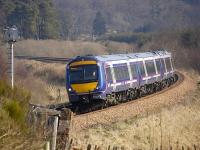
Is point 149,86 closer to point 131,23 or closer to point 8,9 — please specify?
point 8,9

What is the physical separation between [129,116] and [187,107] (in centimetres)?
553

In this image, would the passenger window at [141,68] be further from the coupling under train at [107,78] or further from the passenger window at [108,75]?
the passenger window at [108,75]

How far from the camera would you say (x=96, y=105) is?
24484mm

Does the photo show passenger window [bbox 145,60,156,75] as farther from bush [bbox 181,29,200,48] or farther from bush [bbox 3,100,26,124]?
bush [bbox 181,29,200,48]

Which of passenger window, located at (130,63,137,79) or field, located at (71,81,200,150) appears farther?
passenger window, located at (130,63,137,79)

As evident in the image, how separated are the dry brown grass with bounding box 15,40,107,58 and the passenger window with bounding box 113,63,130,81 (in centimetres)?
4632

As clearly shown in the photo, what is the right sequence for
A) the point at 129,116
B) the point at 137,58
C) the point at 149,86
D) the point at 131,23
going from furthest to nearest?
the point at 131,23, the point at 149,86, the point at 137,58, the point at 129,116

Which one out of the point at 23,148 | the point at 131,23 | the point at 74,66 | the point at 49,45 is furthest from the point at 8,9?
the point at 131,23

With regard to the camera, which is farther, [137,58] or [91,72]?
[137,58]

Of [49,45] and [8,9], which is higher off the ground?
[8,9]

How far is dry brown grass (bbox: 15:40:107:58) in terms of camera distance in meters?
74.4

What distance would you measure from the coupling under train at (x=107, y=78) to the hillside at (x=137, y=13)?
112 meters

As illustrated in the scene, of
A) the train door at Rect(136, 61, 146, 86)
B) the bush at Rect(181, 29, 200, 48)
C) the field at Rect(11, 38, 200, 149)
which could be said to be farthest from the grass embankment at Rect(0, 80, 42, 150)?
the bush at Rect(181, 29, 200, 48)

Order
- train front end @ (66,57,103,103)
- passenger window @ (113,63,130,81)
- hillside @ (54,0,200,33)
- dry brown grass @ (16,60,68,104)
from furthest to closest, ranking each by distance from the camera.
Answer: hillside @ (54,0,200,33), dry brown grass @ (16,60,68,104), passenger window @ (113,63,130,81), train front end @ (66,57,103,103)
